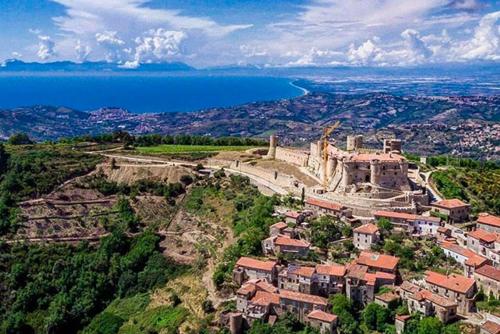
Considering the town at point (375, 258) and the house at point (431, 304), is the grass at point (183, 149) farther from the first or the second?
the house at point (431, 304)

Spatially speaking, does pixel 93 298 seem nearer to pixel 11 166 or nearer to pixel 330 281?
pixel 330 281

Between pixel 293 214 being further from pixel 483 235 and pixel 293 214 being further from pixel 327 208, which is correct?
pixel 483 235

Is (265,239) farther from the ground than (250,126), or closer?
farther from the ground

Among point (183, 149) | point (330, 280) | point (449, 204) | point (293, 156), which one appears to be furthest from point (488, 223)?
point (183, 149)

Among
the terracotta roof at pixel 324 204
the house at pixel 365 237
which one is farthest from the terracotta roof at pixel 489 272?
the terracotta roof at pixel 324 204

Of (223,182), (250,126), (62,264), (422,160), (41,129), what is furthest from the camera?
(250,126)

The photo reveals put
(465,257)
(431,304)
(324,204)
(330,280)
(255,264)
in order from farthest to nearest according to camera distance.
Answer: (324,204) → (255,264) → (465,257) → (330,280) → (431,304)

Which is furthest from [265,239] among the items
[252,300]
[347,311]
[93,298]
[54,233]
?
[54,233]
